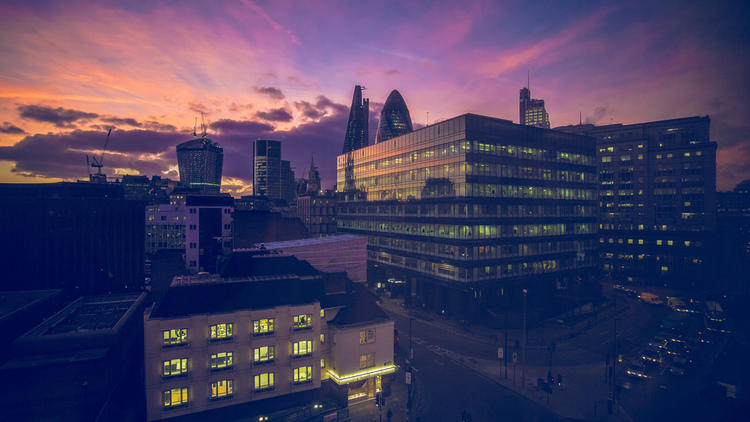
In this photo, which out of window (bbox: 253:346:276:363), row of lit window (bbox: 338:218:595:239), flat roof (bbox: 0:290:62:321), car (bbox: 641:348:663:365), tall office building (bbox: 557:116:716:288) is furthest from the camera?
tall office building (bbox: 557:116:716:288)

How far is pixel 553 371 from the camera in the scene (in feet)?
150

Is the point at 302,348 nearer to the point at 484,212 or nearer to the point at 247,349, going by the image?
the point at 247,349

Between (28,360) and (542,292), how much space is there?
268ft

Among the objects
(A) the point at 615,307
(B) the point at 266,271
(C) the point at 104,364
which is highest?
(B) the point at 266,271

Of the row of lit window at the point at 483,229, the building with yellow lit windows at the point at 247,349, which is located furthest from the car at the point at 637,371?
the building with yellow lit windows at the point at 247,349

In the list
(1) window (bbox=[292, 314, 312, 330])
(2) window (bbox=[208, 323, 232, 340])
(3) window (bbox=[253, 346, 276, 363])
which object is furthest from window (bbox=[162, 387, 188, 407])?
(1) window (bbox=[292, 314, 312, 330])

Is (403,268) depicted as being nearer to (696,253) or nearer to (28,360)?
(28,360)

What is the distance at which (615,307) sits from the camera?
249 ft

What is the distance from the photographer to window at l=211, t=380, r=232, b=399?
33.3 metres

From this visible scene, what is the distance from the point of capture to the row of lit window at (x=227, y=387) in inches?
1261

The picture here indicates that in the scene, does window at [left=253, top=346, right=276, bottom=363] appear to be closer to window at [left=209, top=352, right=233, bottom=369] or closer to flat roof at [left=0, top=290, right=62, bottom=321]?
window at [left=209, top=352, right=233, bottom=369]

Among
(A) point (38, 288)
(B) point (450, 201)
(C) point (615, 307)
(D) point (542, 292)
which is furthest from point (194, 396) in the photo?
(C) point (615, 307)

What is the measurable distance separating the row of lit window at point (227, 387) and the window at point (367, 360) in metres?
6.07

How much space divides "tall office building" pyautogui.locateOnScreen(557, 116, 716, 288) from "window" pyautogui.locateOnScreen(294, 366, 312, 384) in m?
114
